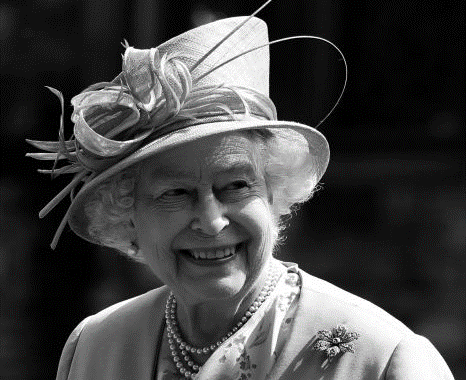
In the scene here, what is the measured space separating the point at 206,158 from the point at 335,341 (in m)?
0.57

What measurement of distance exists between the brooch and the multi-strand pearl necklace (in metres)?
0.21

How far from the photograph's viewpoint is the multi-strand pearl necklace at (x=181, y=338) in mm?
3330

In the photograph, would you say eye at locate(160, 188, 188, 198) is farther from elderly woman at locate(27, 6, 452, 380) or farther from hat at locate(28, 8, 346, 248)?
hat at locate(28, 8, 346, 248)

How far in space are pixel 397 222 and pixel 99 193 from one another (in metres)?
3.73

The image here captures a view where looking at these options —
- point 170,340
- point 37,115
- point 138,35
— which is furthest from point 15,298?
point 170,340

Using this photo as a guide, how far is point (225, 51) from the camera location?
3.27 metres

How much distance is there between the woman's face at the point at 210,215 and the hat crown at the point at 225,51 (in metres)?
0.17

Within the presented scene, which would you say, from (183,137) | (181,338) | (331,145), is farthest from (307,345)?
(331,145)

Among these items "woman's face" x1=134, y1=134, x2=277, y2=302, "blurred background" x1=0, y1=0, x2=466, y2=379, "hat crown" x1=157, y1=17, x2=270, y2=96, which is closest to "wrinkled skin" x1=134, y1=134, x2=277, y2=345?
"woman's face" x1=134, y1=134, x2=277, y2=302

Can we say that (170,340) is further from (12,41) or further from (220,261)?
(12,41)

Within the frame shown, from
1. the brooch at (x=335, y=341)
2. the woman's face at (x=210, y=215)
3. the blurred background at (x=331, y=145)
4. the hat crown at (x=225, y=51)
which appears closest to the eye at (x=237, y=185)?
the woman's face at (x=210, y=215)

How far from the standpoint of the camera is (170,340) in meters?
3.49

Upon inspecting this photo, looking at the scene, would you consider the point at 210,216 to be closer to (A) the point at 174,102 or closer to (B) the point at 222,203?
(B) the point at 222,203

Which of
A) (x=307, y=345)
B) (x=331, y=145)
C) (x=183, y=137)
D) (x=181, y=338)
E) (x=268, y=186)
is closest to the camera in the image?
(x=183, y=137)
